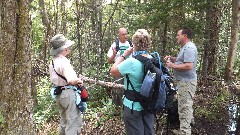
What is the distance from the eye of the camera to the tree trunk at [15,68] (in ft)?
13.6

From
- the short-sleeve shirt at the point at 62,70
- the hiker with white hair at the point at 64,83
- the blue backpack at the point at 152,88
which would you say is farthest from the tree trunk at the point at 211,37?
the short-sleeve shirt at the point at 62,70

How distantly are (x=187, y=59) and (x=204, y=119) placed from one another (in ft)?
9.74

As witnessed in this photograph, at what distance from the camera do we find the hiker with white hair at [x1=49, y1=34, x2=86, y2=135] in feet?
15.1

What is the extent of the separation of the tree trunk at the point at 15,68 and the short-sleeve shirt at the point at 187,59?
3247 millimetres

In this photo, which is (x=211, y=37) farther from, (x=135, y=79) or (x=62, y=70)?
(x=62, y=70)

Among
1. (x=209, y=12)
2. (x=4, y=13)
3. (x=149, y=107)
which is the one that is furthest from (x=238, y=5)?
(x=4, y=13)

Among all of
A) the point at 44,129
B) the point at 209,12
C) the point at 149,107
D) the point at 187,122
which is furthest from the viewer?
the point at 209,12

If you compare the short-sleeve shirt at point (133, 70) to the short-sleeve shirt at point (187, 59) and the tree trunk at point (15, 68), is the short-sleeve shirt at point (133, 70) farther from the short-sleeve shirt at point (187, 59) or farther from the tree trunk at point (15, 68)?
the short-sleeve shirt at point (187, 59)

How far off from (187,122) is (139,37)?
124 inches

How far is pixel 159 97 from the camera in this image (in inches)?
172

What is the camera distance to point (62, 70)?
15.1 ft

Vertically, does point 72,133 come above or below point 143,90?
below

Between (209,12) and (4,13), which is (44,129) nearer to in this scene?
(4,13)

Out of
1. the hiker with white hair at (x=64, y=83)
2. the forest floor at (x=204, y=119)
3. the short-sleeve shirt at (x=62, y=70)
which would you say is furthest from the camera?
the forest floor at (x=204, y=119)
